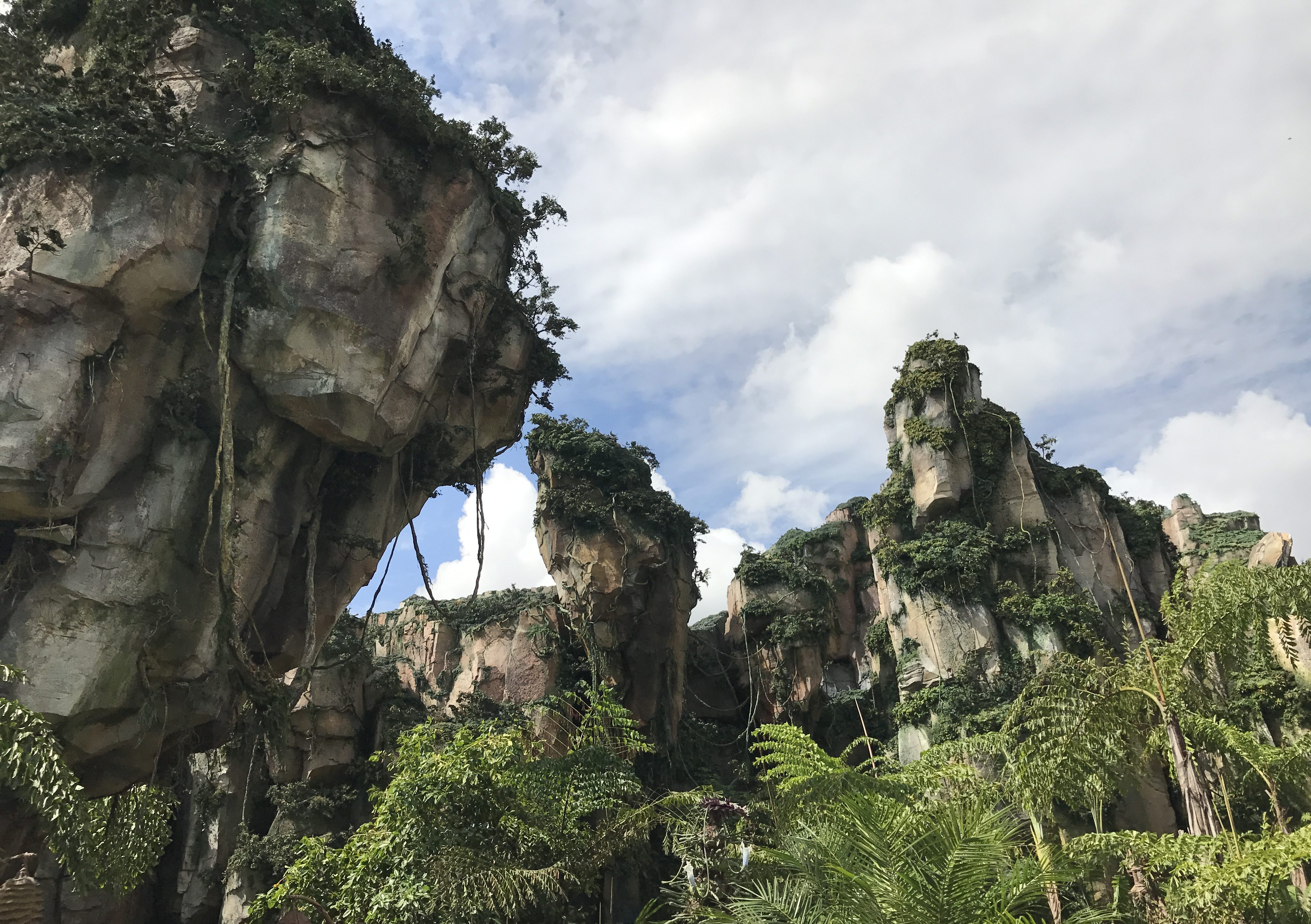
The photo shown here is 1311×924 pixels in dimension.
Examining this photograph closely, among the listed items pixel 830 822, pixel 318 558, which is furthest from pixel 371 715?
pixel 830 822

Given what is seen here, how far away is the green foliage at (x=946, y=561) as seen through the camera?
21.1 meters

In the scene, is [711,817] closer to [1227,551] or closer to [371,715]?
[371,715]

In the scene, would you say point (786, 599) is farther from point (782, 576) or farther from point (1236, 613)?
point (1236, 613)

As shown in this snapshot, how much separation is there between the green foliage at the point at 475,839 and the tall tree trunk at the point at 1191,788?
232 inches

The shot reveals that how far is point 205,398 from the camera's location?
1280cm

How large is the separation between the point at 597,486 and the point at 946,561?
8972mm

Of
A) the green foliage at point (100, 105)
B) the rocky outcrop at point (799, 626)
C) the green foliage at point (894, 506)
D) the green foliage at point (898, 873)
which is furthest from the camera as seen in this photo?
the rocky outcrop at point (799, 626)

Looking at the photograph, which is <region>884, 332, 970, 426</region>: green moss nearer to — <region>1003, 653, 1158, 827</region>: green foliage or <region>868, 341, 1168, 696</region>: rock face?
<region>868, 341, 1168, 696</region>: rock face

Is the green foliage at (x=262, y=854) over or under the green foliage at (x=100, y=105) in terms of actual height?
under

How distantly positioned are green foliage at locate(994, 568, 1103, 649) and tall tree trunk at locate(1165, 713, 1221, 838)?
450 inches

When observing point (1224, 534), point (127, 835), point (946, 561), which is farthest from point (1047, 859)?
point (1224, 534)

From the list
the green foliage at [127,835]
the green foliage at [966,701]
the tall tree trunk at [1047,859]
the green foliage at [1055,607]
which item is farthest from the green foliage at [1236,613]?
the green foliage at [127,835]

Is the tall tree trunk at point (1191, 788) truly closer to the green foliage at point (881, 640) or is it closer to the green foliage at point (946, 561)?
the green foliage at point (946, 561)

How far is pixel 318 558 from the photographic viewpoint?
15.4m
